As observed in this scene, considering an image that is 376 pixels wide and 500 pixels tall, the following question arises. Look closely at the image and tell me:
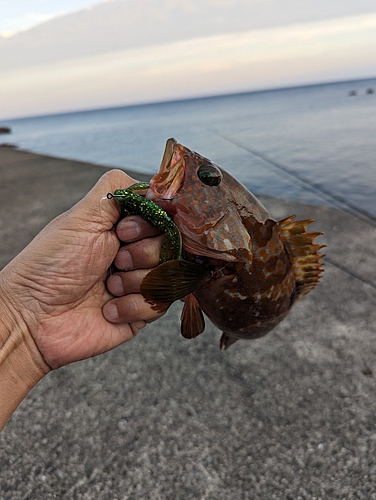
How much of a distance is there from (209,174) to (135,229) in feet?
1.90

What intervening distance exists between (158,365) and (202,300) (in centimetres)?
194

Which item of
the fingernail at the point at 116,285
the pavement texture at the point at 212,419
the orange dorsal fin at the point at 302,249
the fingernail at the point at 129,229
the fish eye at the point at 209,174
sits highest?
the fish eye at the point at 209,174

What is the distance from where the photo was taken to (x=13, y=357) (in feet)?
8.07

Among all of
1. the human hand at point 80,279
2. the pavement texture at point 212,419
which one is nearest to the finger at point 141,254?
→ the human hand at point 80,279

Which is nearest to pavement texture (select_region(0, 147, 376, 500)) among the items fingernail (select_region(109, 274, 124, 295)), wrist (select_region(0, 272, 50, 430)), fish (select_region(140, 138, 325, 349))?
wrist (select_region(0, 272, 50, 430))

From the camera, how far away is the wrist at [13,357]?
7.89 ft

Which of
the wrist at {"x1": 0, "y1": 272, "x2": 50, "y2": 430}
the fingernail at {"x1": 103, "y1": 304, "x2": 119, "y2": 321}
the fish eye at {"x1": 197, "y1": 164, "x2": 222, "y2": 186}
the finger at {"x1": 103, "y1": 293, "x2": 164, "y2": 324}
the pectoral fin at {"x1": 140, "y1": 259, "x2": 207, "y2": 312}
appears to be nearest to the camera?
the pectoral fin at {"x1": 140, "y1": 259, "x2": 207, "y2": 312}

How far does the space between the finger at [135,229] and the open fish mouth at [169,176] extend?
30 cm

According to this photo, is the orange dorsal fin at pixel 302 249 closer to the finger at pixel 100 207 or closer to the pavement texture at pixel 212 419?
the finger at pixel 100 207

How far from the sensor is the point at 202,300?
242cm

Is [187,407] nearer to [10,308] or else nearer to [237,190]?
[10,308]

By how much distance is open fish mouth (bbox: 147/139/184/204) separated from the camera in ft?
6.43

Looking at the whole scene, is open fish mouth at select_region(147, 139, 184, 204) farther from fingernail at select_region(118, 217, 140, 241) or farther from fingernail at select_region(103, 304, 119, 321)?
fingernail at select_region(103, 304, 119, 321)

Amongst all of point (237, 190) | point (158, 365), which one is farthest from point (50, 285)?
point (158, 365)
